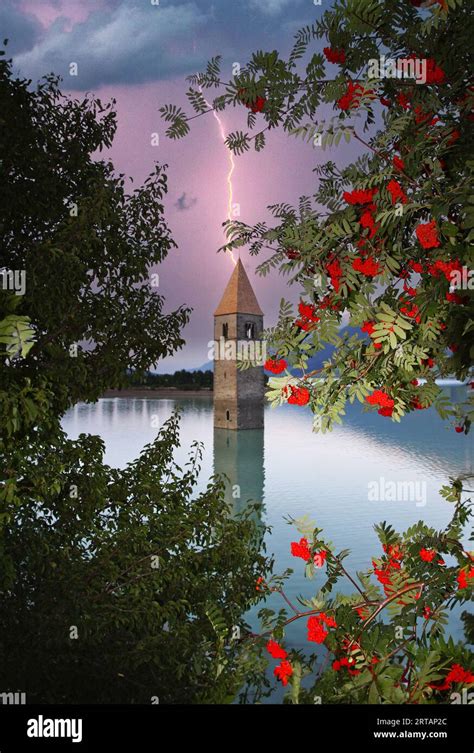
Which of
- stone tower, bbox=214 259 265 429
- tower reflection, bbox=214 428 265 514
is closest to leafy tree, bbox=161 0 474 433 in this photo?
tower reflection, bbox=214 428 265 514

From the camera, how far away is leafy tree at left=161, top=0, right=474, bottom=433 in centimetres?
285

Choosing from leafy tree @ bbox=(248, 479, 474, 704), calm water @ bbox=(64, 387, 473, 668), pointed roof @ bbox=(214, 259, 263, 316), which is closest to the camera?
leafy tree @ bbox=(248, 479, 474, 704)

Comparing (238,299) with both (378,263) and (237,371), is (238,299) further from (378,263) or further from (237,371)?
(378,263)

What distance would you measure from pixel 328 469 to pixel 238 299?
84.0 feet

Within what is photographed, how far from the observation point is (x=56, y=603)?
6.30 meters

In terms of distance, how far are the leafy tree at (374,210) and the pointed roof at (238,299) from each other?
59.1 m

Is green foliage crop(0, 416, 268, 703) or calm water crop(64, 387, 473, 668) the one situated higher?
green foliage crop(0, 416, 268, 703)

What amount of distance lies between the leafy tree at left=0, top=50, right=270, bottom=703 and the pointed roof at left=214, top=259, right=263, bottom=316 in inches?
2139

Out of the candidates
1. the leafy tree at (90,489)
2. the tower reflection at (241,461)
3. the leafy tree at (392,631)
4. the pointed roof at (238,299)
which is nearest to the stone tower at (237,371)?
the pointed roof at (238,299)

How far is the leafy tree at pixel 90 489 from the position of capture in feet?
19.0

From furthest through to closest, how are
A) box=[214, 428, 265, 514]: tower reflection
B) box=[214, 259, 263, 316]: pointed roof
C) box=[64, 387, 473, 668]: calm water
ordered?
1. box=[214, 259, 263, 316]: pointed roof
2. box=[214, 428, 265, 514]: tower reflection
3. box=[64, 387, 473, 668]: calm water

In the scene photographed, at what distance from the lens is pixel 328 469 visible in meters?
40.9

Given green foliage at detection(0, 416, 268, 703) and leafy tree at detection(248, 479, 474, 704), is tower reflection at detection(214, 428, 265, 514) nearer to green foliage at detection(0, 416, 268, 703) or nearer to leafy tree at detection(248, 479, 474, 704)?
green foliage at detection(0, 416, 268, 703)

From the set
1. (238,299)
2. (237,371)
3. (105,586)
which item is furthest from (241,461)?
(105,586)
